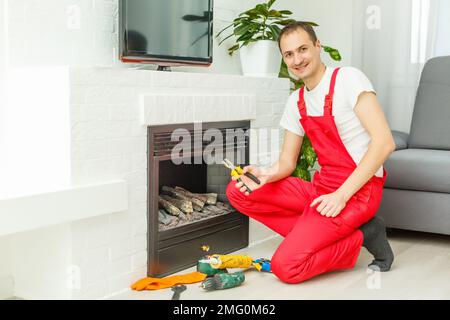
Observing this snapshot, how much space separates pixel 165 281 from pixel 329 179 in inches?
31.9

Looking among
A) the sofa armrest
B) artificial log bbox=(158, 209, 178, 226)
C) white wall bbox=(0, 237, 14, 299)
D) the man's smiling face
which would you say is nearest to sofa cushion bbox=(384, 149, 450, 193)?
the sofa armrest

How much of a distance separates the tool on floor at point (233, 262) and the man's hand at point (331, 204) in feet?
1.19

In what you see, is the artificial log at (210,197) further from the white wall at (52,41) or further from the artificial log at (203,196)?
the white wall at (52,41)

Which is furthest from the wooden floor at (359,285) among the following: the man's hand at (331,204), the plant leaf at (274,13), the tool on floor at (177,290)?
the plant leaf at (274,13)

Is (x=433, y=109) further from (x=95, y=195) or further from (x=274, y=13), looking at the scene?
(x=95, y=195)

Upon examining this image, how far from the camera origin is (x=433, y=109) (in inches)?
141

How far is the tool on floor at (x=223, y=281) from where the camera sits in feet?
7.58

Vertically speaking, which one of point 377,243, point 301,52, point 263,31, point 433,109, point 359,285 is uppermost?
point 263,31

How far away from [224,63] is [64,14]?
1167 mm

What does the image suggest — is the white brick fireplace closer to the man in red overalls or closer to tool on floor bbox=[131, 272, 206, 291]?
tool on floor bbox=[131, 272, 206, 291]

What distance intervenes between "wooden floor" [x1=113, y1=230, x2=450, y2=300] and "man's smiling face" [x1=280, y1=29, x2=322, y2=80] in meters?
0.87

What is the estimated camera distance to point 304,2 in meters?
4.20

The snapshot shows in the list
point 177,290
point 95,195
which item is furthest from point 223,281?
point 95,195
